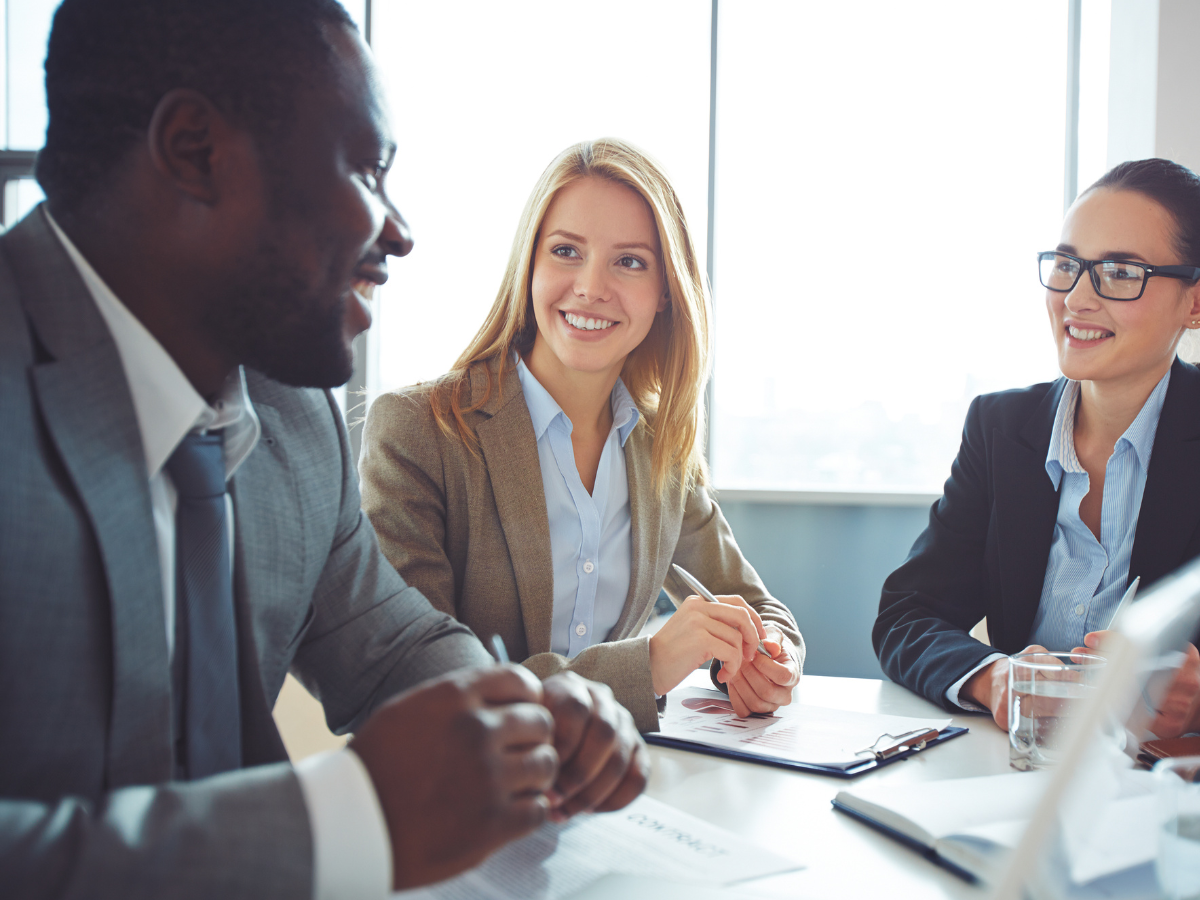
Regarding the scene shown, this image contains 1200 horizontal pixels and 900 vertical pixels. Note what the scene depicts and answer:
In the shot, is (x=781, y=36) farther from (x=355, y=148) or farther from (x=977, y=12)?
(x=355, y=148)

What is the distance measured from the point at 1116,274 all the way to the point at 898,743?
1.25m

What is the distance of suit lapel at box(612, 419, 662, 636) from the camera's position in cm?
173

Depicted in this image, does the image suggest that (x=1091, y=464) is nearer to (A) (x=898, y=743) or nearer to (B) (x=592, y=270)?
(A) (x=898, y=743)

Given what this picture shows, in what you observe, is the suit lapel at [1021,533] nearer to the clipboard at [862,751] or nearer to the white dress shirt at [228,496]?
the clipboard at [862,751]

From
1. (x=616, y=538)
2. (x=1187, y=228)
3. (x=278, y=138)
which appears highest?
(x=1187, y=228)

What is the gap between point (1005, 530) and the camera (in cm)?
182

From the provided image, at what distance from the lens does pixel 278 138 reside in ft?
2.73

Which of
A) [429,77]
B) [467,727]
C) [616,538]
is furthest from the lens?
[429,77]

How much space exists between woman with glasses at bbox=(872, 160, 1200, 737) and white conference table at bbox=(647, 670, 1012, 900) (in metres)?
0.53

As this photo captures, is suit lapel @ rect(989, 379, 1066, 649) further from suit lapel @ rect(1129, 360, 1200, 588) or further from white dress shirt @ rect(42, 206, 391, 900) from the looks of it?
white dress shirt @ rect(42, 206, 391, 900)

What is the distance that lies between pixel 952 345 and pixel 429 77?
103 inches

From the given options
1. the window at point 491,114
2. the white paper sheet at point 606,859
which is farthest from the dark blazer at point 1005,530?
the window at point 491,114

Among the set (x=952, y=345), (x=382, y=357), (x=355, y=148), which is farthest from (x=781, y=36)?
(x=355, y=148)

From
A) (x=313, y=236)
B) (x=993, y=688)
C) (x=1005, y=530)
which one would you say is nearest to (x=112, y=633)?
(x=313, y=236)
